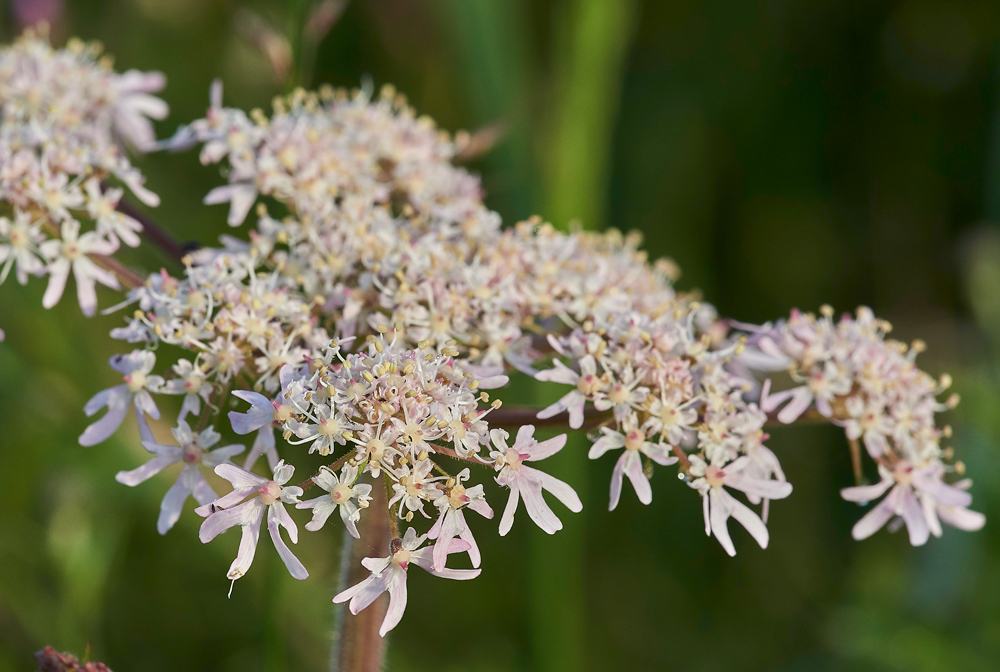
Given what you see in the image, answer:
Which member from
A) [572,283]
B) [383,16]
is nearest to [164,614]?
[572,283]

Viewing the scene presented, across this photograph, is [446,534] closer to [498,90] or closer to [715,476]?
[715,476]

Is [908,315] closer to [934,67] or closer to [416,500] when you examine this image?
[934,67]

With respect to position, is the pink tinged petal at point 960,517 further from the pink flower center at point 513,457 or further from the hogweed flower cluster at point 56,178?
the hogweed flower cluster at point 56,178

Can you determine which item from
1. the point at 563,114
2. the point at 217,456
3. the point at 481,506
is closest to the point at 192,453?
the point at 217,456


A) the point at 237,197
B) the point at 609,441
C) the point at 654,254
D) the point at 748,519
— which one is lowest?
the point at 748,519

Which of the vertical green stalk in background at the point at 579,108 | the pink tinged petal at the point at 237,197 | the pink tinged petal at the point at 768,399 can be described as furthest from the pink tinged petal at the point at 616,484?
the vertical green stalk in background at the point at 579,108

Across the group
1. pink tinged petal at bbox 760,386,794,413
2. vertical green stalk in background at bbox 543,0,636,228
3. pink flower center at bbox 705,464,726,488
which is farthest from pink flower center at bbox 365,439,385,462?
vertical green stalk in background at bbox 543,0,636,228

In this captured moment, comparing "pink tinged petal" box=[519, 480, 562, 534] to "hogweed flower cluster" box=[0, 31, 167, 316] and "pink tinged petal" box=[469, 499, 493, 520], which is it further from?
"hogweed flower cluster" box=[0, 31, 167, 316]
